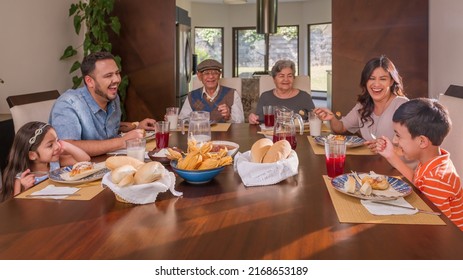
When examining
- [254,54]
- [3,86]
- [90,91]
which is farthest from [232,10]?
[90,91]

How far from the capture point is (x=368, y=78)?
249 centimetres

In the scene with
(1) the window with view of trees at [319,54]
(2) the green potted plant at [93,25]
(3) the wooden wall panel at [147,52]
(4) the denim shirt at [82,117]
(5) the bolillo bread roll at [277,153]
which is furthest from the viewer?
(1) the window with view of trees at [319,54]

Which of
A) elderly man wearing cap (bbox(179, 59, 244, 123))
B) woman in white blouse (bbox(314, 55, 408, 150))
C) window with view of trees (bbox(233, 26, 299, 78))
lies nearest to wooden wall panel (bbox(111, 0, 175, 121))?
elderly man wearing cap (bbox(179, 59, 244, 123))

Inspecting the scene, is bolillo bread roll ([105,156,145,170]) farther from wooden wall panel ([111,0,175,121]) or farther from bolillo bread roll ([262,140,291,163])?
wooden wall panel ([111,0,175,121])

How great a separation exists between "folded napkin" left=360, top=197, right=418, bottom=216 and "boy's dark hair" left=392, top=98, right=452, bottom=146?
1.60 feet

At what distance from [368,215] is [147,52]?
12.0ft

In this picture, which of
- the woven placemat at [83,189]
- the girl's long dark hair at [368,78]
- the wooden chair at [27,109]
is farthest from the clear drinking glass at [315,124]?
the wooden chair at [27,109]

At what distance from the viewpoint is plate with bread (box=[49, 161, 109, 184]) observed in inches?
58.7

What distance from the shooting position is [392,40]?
4012 millimetres

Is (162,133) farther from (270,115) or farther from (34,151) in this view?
(270,115)

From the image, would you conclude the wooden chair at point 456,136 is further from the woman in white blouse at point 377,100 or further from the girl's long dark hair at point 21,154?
the girl's long dark hair at point 21,154

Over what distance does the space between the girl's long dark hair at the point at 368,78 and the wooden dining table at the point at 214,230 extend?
50.3 inches

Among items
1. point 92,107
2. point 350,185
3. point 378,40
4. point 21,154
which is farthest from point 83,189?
point 378,40

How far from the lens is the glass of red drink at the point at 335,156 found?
154 cm
